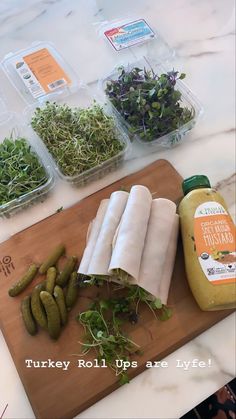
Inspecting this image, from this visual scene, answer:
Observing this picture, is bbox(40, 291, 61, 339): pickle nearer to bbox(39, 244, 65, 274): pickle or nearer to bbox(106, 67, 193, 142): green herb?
bbox(39, 244, 65, 274): pickle

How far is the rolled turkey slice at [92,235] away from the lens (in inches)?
36.2

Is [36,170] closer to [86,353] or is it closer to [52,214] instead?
[52,214]

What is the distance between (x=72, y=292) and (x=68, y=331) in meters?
0.08

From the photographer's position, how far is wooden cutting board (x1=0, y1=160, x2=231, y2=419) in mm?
842

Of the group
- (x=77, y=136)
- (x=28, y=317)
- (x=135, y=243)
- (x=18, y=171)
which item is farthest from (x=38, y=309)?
(x=77, y=136)

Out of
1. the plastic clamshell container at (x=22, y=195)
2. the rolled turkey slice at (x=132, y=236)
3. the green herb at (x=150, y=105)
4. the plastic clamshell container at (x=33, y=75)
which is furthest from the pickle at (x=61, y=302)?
the plastic clamshell container at (x=33, y=75)

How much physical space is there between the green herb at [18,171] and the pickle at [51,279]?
8.9 inches

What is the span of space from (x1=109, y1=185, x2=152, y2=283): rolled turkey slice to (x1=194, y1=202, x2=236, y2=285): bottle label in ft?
0.37

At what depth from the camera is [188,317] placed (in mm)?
912

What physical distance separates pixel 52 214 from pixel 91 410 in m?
0.46

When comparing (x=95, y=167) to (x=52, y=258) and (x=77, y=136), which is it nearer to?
(x=77, y=136)

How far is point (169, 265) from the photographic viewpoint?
0.94 m

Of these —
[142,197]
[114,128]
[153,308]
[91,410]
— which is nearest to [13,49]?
[114,128]

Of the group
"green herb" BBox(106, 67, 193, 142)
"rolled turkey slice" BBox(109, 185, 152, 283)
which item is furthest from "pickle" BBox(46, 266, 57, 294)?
"green herb" BBox(106, 67, 193, 142)
